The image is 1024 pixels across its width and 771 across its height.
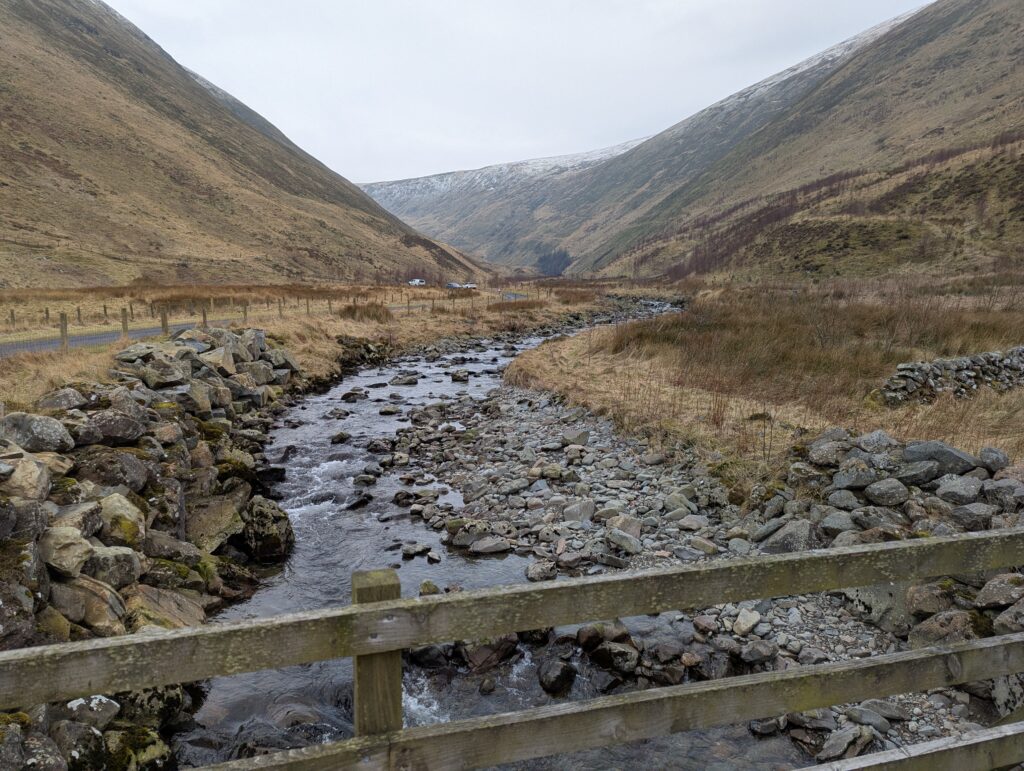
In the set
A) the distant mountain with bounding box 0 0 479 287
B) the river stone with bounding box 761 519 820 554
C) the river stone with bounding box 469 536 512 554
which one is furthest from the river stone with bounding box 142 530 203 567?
the distant mountain with bounding box 0 0 479 287

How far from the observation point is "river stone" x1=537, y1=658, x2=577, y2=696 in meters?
6.51

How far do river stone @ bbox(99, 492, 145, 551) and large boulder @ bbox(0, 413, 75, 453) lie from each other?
1.64 meters

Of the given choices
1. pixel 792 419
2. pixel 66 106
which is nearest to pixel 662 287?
pixel 792 419

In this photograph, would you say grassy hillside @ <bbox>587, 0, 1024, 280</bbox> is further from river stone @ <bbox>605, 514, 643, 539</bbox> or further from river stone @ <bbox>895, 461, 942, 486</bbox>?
river stone @ <bbox>605, 514, 643, 539</bbox>

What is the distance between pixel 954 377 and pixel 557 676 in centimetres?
1261

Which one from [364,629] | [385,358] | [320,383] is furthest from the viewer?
[385,358]

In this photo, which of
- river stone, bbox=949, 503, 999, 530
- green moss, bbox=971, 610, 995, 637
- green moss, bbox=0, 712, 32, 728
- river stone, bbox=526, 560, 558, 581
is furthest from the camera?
river stone, bbox=526, 560, 558, 581

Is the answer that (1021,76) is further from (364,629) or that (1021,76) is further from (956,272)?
(364,629)

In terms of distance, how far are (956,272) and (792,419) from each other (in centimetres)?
4599

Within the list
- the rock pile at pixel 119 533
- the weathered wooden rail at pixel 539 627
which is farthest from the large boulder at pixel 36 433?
the weathered wooden rail at pixel 539 627

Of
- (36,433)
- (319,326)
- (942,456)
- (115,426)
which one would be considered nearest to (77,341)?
(319,326)

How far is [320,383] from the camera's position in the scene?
2497 centimetres

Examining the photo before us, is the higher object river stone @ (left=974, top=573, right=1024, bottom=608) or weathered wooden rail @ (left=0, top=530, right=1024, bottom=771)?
weathered wooden rail @ (left=0, top=530, right=1024, bottom=771)

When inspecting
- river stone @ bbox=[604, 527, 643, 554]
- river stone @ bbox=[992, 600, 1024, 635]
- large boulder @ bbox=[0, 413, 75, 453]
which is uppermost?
large boulder @ bbox=[0, 413, 75, 453]
